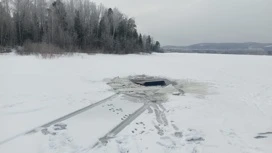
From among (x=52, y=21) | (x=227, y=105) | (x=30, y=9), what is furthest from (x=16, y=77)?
(x=30, y=9)

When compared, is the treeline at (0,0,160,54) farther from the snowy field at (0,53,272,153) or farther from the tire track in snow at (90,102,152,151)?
the tire track in snow at (90,102,152,151)

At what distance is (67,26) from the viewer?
4156 cm

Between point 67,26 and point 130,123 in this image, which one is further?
point 67,26

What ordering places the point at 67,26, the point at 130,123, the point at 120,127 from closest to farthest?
the point at 120,127 < the point at 130,123 < the point at 67,26

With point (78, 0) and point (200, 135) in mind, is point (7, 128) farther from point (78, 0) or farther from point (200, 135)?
point (78, 0)

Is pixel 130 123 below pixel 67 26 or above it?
below

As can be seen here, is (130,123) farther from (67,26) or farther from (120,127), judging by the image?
(67,26)

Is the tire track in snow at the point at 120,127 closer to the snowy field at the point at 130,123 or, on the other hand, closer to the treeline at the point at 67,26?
the snowy field at the point at 130,123

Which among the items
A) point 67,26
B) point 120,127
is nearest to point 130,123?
point 120,127

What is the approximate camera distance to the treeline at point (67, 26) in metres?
36.5

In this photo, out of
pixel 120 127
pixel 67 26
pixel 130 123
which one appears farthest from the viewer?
pixel 67 26

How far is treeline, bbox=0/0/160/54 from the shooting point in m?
36.5

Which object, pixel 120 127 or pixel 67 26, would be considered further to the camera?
pixel 67 26

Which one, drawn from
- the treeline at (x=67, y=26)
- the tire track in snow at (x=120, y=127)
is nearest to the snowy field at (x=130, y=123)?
the tire track in snow at (x=120, y=127)
